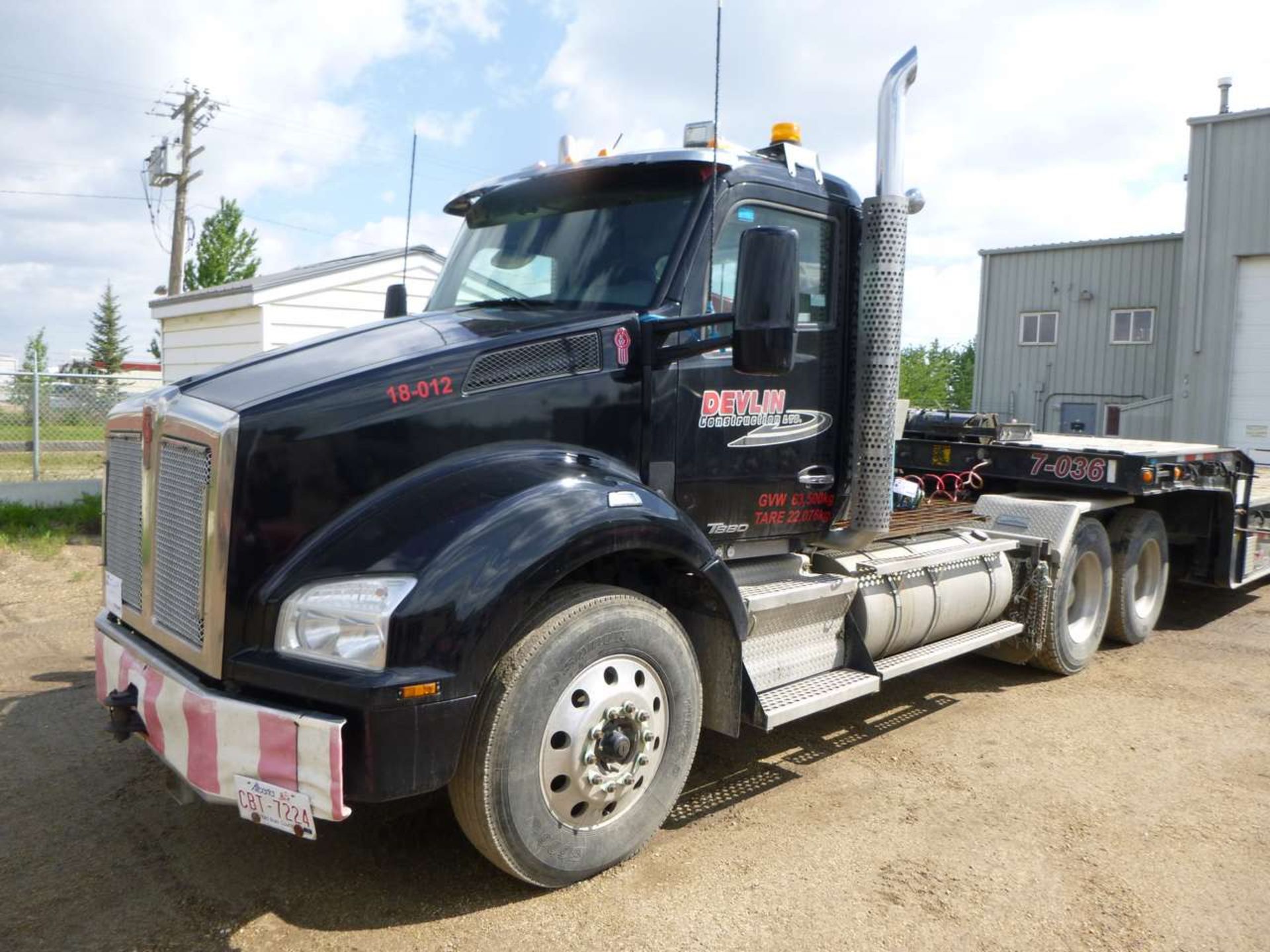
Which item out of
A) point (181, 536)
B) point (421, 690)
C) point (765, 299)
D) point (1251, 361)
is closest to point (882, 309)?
point (765, 299)

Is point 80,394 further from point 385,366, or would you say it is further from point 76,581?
point 385,366

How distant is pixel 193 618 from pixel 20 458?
9.83 meters

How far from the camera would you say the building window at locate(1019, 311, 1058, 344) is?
23797mm

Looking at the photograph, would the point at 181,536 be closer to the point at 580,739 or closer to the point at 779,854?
the point at 580,739

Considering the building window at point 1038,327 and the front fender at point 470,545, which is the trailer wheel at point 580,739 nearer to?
the front fender at point 470,545

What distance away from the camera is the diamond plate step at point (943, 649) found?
504 cm

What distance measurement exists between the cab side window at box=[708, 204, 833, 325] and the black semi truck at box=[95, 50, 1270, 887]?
15 mm

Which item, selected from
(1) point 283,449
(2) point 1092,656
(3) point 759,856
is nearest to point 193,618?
(1) point 283,449

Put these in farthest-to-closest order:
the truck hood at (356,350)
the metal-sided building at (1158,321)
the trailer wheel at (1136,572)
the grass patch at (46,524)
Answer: the metal-sided building at (1158,321) → the grass patch at (46,524) → the trailer wheel at (1136,572) → the truck hood at (356,350)

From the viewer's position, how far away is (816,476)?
15.6ft

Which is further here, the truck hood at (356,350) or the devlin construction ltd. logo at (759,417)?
the devlin construction ltd. logo at (759,417)

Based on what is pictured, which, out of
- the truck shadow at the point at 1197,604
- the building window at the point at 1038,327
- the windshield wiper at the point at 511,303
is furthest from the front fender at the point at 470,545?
the building window at the point at 1038,327

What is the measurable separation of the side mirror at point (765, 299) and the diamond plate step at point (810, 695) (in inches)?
56.3

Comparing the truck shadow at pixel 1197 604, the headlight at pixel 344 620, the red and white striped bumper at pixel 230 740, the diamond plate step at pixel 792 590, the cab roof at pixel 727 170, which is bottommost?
the truck shadow at pixel 1197 604
